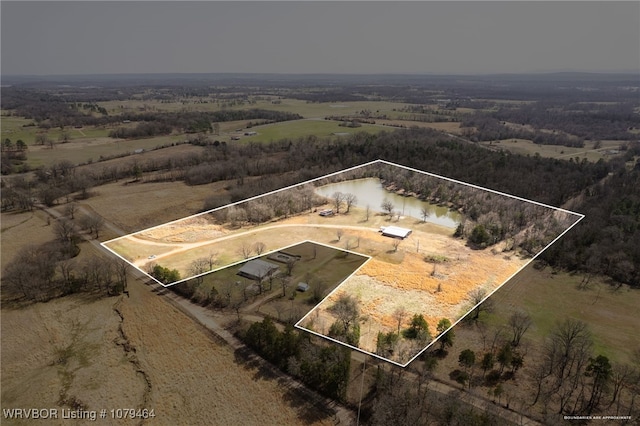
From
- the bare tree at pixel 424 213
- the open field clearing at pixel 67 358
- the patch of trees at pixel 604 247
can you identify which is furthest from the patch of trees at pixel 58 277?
the patch of trees at pixel 604 247

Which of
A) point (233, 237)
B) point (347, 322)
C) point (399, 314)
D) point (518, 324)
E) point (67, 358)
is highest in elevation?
point (233, 237)

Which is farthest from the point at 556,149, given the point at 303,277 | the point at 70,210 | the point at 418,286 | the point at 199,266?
the point at 70,210

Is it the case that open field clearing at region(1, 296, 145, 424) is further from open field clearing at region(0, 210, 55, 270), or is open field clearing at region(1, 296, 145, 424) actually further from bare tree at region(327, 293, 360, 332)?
bare tree at region(327, 293, 360, 332)

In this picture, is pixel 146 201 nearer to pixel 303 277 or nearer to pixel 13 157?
pixel 303 277

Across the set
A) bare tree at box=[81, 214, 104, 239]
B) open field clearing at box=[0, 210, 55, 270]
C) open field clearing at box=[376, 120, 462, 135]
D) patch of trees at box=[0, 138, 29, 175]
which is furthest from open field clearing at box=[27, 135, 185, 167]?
open field clearing at box=[376, 120, 462, 135]

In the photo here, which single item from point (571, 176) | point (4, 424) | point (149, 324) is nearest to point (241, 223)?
point (149, 324)

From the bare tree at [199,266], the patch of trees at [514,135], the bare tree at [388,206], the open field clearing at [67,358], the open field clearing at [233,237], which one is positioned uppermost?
the bare tree at [388,206]

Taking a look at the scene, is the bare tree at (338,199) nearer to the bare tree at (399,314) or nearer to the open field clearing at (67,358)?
the bare tree at (399,314)
